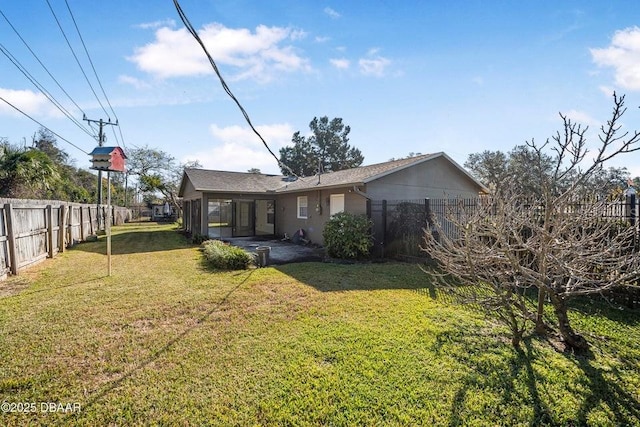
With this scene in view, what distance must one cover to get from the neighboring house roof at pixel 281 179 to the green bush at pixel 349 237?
5.13 ft

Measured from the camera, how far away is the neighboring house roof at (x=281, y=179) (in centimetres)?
1201

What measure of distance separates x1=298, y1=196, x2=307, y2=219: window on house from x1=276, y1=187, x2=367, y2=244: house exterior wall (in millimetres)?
161

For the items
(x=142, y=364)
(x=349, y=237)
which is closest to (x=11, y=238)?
(x=142, y=364)

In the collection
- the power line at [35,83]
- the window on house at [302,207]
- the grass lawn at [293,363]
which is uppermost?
Answer: the power line at [35,83]

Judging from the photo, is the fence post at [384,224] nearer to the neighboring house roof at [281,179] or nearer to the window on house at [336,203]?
the neighboring house roof at [281,179]

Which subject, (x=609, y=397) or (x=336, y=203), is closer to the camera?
(x=609, y=397)

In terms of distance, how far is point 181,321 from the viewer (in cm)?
452

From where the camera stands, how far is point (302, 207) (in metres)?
14.6

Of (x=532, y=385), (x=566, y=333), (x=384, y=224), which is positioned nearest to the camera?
(x=532, y=385)

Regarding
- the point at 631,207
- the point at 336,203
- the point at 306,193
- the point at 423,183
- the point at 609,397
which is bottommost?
the point at 609,397

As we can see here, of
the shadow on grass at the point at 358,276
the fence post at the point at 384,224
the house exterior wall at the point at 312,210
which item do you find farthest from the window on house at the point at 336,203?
the shadow on grass at the point at 358,276

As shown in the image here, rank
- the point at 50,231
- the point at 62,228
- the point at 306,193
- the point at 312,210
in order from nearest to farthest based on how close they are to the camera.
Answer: the point at 50,231 → the point at 62,228 → the point at 312,210 → the point at 306,193

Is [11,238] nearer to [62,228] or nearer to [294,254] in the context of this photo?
[62,228]

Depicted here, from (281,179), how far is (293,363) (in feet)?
54.9
